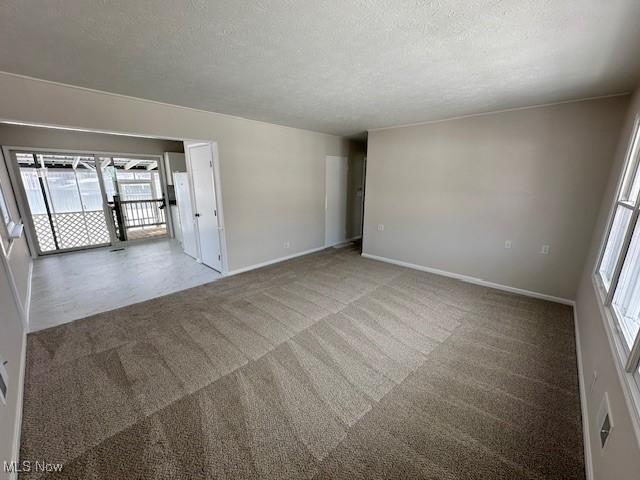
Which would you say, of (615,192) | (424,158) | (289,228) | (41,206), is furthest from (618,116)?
(41,206)

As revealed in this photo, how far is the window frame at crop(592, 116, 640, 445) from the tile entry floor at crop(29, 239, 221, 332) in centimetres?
420

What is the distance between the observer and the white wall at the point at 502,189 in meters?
2.94

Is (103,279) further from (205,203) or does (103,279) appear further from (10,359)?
(10,359)

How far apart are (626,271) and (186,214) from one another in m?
5.80

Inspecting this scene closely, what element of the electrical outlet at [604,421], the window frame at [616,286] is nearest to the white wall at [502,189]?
the window frame at [616,286]

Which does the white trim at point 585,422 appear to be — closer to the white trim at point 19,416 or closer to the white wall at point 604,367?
the white wall at point 604,367

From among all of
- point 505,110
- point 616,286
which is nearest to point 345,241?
point 505,110

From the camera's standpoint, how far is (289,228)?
4.98 m

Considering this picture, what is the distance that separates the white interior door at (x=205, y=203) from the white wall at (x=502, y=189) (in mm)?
2898

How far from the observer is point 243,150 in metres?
4.00

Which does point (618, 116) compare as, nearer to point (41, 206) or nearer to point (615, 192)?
point (615, 192)

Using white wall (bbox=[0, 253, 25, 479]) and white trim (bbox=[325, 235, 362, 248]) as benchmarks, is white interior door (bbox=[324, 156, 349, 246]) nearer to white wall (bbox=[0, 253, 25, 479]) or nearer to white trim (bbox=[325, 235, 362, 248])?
white trim (bbox=[325, 235, 362, 248])

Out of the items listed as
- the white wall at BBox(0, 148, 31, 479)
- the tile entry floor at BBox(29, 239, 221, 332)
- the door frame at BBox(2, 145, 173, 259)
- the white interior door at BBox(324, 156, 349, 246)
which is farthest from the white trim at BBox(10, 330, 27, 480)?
the white interior door at BBox(324, 156, 349, 246)

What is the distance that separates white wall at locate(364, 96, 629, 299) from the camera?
2943mm
